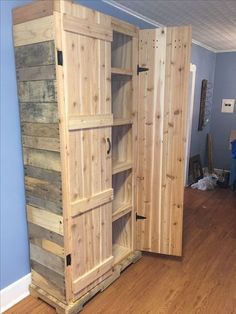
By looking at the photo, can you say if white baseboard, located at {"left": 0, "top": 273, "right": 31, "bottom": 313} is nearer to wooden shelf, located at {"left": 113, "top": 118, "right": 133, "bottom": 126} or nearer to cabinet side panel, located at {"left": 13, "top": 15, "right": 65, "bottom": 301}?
cabinet side panel, located at {"left": 13, "top": 15, "right": 65, "bottom": 301}

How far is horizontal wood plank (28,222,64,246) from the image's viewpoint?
1806 mm

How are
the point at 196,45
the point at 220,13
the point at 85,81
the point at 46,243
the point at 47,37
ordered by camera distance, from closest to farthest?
1. the point at 47,37
2. the point at 85,81
3. the point at 46,243
4. the point at 220,13
5. the point at 196,45

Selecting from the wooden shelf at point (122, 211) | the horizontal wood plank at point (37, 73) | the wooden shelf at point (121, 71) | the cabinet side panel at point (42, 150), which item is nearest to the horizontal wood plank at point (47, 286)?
the cabinet side panel at point (42, 150)

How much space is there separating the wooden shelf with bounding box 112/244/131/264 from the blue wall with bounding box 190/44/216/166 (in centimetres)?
264

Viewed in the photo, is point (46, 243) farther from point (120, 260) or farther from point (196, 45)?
point (196, 45)

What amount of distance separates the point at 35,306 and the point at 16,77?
1643 millimetres

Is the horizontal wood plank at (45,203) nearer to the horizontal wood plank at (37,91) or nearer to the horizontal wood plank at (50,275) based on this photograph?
the horizontal wood plank at (50,275)

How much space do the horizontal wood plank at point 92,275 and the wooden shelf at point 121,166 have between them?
0.71m

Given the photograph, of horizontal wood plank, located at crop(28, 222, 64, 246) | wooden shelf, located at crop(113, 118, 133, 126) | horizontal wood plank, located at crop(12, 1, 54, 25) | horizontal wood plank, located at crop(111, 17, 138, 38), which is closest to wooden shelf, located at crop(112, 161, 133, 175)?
wooden shelf, located at crop(113, 118, 133, 126)

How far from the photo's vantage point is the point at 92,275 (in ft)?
6.61

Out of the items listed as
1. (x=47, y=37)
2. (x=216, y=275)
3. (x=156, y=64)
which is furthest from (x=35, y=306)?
(x=156, y=64)

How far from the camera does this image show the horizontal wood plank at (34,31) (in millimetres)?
1550

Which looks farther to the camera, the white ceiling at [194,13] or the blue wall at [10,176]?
the white ceiling at [194,13]

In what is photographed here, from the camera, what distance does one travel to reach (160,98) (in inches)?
88.4
